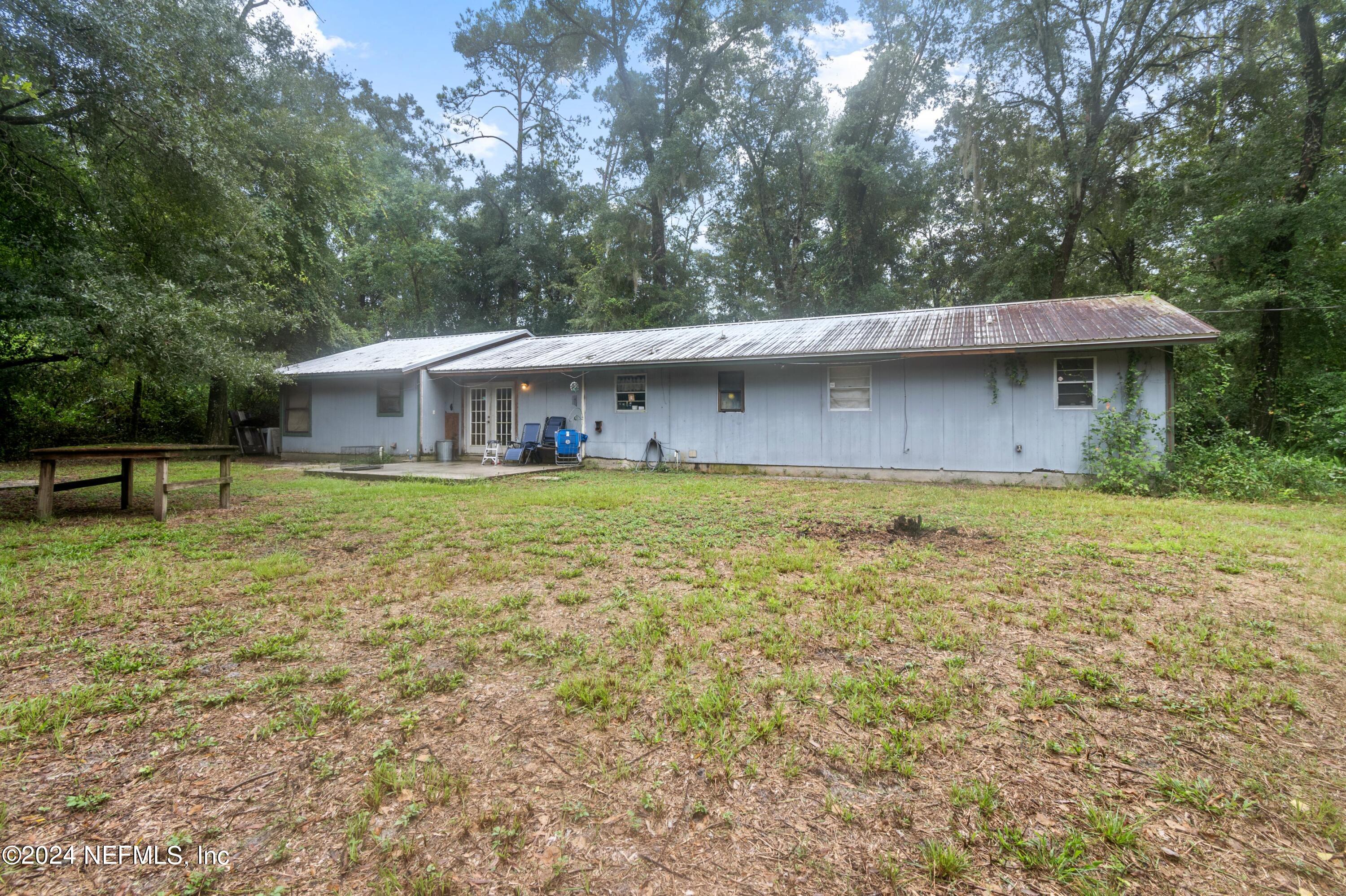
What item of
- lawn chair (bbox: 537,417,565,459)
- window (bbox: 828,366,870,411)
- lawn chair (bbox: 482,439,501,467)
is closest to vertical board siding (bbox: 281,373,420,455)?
lawn chair (bbox: 482,439,501,467)

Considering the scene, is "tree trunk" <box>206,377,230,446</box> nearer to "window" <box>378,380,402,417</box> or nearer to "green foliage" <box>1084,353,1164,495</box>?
"window" <box>378,380,402,417</box>

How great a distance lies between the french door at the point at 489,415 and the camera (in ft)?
45.6

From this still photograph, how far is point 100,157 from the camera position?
6656 millimetres

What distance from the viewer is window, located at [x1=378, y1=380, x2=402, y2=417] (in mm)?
14055

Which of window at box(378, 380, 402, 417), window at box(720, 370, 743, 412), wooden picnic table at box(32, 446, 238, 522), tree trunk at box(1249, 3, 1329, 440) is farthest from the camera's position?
window at box(378, 380, 402, 417)

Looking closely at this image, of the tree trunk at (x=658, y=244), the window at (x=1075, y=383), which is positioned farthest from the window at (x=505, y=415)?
the window at (x=1075, y=383)

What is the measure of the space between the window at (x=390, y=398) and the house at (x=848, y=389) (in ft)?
1.72

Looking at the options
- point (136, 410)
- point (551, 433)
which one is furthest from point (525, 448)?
point (136, 410)

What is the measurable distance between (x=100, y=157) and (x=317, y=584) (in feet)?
22.7

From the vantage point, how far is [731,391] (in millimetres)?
11617

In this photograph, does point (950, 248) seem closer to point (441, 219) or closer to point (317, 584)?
point (317, 584)

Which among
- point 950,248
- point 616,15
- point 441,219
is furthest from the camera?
point 441,219

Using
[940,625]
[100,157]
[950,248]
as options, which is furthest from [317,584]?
[950,248]

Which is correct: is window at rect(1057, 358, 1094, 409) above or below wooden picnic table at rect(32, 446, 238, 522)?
above
